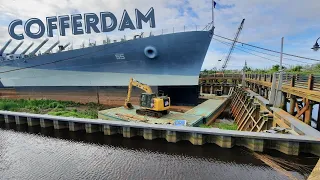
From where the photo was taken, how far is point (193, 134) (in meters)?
9.90

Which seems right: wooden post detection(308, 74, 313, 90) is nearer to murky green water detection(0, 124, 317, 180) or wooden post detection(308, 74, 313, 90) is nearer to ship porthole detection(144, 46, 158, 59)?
murky green water detection(0, 124, 317, 180)

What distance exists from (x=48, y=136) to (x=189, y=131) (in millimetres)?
8726

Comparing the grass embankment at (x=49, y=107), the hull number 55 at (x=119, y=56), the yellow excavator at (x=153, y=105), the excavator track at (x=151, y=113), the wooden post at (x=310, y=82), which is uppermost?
the hull number 55 at (x=119, y=56)

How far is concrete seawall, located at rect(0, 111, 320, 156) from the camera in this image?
320 inches

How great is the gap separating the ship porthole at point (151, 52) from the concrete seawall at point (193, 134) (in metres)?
8.68

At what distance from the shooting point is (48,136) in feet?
38.7

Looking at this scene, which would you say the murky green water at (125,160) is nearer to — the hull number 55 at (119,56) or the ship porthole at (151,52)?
the ship porthole at (151,52)

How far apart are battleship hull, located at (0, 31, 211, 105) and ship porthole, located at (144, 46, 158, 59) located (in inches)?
11.7

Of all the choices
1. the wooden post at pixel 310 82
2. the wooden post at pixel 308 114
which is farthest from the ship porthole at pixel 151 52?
the wooden post at pixel 308 114

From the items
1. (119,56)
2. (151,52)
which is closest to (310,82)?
(151,52)

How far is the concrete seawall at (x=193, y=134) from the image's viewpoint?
812cm

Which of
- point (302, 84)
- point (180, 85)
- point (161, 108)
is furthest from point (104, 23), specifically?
point (302, 84)

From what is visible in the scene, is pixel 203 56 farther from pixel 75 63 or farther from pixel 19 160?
pixel 19 160

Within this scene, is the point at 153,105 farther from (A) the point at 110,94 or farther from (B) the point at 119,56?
(A) the point at 110,94
